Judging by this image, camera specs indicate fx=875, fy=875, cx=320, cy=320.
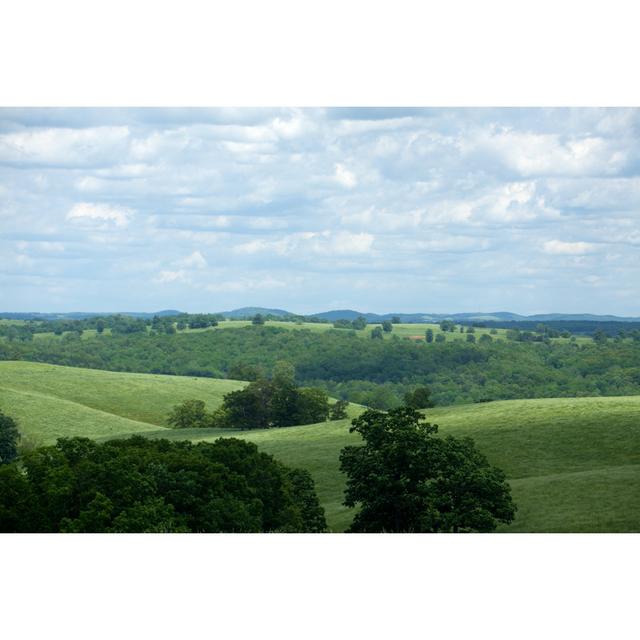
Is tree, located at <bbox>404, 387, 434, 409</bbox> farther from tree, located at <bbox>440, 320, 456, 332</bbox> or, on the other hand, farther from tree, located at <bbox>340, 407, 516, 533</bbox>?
tree, located at <bbox>340, 407, 516, 533</bbox>

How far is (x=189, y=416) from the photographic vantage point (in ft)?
158

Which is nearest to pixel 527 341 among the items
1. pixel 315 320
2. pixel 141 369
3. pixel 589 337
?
pixel 589 337

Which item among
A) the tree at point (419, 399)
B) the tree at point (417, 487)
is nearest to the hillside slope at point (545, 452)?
the tree at point (417, 487)

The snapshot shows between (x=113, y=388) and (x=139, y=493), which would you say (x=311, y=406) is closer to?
(x=113, y=388)

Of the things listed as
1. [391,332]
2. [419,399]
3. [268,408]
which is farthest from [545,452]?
[391,332]

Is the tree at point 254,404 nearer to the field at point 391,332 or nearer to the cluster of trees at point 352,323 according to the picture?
the cluster of trees at point 352,323

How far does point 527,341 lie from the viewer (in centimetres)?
6775

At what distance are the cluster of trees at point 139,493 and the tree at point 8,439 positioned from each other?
36.2ft

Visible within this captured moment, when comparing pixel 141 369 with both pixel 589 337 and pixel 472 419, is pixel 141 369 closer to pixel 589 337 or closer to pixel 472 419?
pixel 589 337

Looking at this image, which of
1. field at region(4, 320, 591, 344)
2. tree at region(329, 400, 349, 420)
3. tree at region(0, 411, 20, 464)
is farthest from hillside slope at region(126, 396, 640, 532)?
field at region(4, 320, 591, 344)

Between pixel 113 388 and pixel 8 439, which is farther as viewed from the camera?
pixel 113 388

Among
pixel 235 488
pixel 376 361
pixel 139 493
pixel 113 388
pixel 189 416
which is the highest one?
pixel 376 361

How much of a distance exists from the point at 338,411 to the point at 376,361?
23896mm
